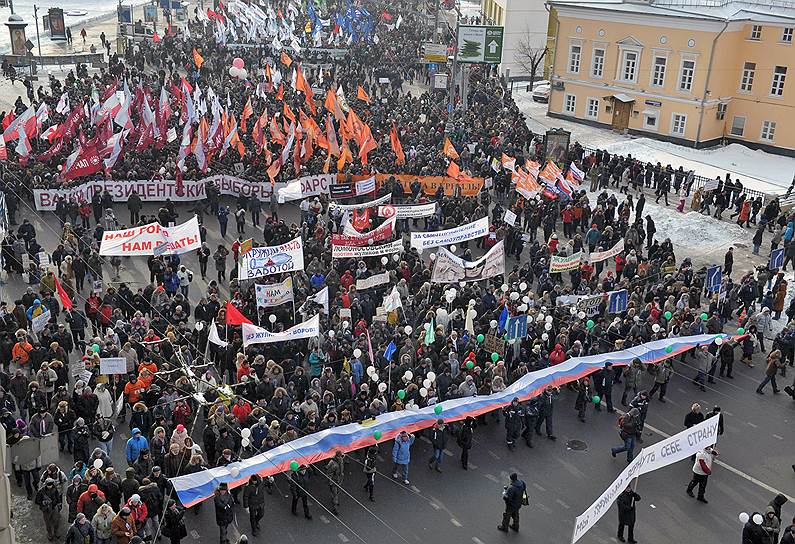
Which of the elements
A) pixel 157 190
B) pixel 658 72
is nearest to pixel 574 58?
pixel 658 72

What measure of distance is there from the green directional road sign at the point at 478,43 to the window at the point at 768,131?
13.0m

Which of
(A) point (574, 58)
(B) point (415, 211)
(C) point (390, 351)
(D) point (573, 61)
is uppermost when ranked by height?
(A) point (574, 58)

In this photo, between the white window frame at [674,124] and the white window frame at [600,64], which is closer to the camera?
the white window frame at [674,124]

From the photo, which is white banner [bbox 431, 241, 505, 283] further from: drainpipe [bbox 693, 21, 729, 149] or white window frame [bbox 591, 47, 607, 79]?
white window frame [bbox 591, 47, 607, 79]

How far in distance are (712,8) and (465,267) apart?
1076 inches

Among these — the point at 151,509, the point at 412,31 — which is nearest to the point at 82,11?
the point at 412,31

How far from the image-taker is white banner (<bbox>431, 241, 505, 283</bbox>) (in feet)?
72.4

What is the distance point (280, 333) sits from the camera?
18.5m

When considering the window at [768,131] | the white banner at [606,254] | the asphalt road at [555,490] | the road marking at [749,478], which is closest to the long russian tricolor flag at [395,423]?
the asphalt road at [555,490]

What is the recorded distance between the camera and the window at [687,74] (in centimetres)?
4219

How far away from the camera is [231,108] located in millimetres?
37625

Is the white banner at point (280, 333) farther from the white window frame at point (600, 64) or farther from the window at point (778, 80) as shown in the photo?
the white window frame at point (600, 64)

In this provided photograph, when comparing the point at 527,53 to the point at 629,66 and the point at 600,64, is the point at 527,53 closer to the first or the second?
the point at 600,64

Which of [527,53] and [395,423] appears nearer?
[395,423]
